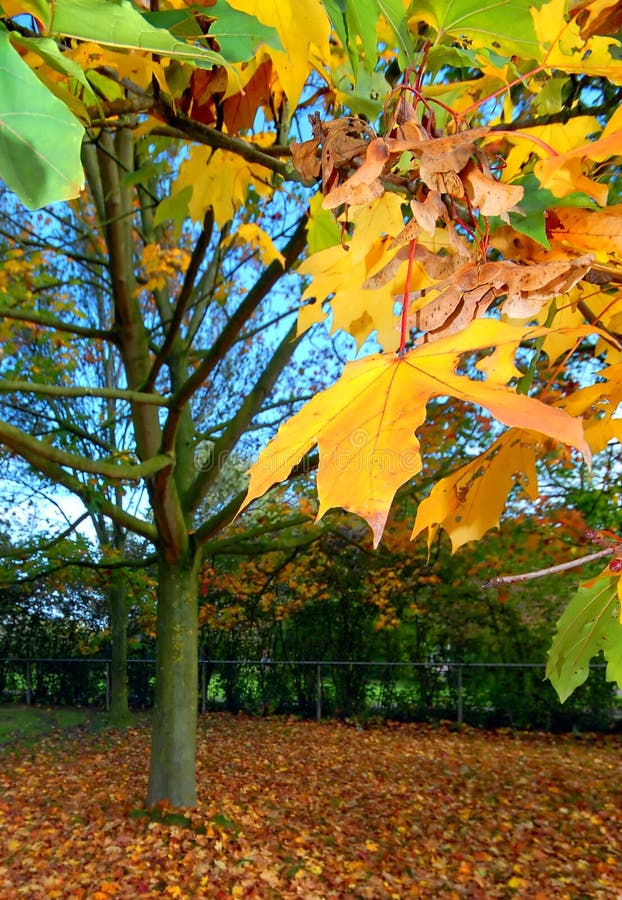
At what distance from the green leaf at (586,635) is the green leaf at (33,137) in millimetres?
1043

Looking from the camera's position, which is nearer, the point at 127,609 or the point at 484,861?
the point at 484,861

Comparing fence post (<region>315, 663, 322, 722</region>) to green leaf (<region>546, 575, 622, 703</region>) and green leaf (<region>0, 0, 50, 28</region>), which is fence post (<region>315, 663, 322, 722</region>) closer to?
green leaf (<region>546, 575, 622, 703</region>)

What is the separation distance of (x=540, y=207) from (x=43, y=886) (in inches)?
177

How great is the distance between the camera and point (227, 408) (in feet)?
32.1

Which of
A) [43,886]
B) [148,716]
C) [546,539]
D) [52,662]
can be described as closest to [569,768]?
[546,539]

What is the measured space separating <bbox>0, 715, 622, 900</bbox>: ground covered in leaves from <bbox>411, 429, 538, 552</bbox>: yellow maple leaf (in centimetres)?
360

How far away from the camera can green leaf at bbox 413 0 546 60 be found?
0.79 m

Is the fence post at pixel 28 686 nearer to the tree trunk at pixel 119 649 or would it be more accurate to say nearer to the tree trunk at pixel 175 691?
the tree trunk at pixel 119 649

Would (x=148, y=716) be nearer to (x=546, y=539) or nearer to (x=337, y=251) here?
(x=546, y=539)

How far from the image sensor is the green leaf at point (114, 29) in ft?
1.61

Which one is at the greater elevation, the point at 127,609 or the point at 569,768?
the point at 127,609

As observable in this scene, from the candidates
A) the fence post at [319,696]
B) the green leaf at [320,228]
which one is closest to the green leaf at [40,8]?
the green leaf at [320,228]

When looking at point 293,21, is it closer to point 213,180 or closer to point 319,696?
point 213,180

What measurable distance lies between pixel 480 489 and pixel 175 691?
456 cm
